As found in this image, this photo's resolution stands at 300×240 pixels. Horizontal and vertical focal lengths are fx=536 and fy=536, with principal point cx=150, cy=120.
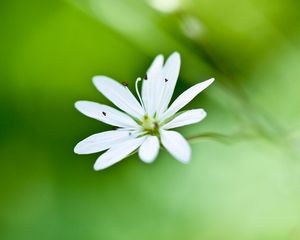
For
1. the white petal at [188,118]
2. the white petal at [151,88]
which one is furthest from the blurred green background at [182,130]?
the white petal at [188,118]

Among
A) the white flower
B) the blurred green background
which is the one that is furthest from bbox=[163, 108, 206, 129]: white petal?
the blurred green background

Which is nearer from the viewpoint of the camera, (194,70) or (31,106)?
(194,70)

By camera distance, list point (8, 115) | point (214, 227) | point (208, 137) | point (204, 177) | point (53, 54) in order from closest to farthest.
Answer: point (208, 137) → point (214, 227) → point (204, 177) → point (8, 115) → point (53, 54)

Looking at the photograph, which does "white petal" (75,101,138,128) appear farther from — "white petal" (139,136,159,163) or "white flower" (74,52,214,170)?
"white petal" (139,136,159,163)

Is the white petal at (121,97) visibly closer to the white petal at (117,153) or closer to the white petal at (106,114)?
the white petal at (106,114)

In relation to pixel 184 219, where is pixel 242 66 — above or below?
above

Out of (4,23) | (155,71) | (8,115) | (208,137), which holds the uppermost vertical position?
(4,23)

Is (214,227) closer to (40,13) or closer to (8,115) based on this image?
(8,115)

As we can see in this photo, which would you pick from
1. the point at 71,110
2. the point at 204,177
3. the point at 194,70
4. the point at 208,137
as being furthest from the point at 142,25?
the point at 208,137
